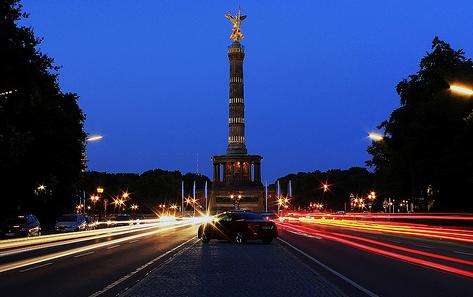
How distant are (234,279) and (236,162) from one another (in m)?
153

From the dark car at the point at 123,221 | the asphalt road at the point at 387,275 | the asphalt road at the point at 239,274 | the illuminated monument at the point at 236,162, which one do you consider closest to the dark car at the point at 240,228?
the asphalt road at the point at 239,274

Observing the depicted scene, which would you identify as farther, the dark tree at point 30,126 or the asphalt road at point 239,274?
the dark tree at point 30,126

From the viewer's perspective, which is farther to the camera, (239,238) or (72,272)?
(239,238)

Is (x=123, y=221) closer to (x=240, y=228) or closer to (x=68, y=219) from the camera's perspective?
(x=68, y=219)

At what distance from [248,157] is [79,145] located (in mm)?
112475

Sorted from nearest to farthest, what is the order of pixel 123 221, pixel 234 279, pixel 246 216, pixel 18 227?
pixel 234 279
pixel 246 216
pixel 18 227
pixel 123 221

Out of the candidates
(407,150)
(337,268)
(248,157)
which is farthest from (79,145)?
(248,157)

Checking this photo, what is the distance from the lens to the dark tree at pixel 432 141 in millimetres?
62500

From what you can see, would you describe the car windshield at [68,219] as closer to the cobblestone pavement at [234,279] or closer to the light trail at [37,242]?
the light trail at [37,242]

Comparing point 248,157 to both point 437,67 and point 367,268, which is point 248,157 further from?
point 367,268

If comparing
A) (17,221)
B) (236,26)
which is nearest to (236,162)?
(236,26)

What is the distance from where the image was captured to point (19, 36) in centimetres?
4088

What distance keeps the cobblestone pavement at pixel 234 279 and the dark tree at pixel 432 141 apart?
112 ft

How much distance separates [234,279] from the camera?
16688 mm
